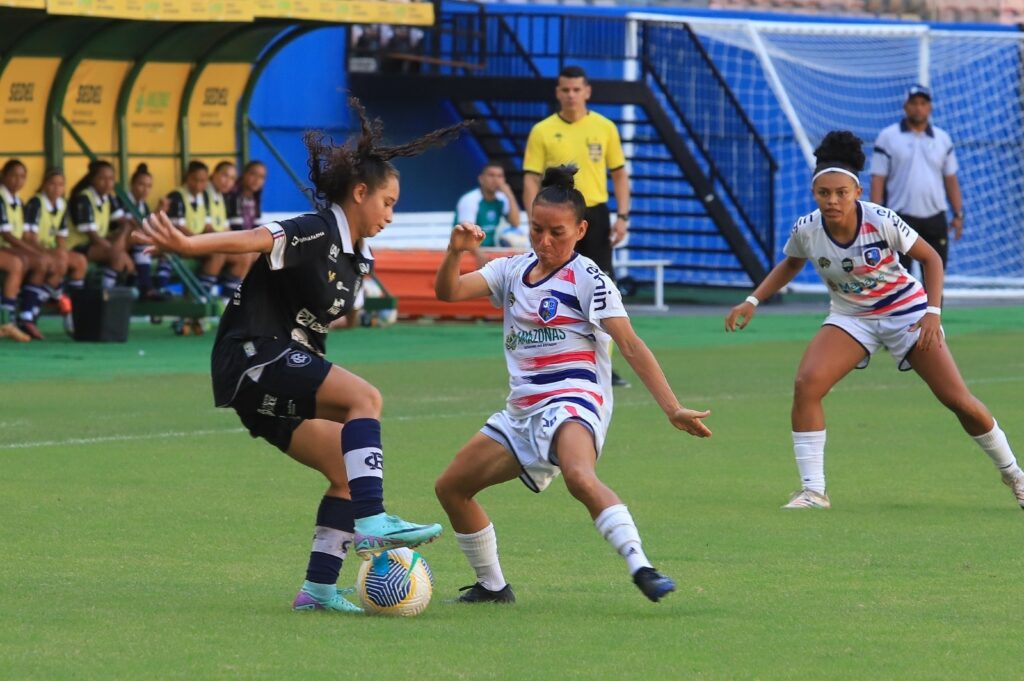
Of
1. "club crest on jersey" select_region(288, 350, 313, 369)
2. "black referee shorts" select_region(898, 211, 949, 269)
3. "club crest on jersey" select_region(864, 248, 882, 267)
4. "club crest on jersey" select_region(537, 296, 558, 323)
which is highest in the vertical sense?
"club crest on jersey" select_region(537, 296, 558, 323)

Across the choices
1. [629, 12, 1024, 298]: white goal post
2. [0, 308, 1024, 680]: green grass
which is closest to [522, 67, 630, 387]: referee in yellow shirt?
[0, 308, 1024, 680]: green grass

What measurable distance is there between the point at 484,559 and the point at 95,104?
50.7 feet

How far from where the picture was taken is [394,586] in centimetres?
684

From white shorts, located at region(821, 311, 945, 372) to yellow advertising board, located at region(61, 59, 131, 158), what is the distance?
1299 centimetres

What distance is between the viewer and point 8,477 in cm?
1045

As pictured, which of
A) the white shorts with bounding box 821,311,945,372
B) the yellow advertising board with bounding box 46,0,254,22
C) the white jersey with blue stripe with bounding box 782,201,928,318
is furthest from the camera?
the yellow advertising board with bounding box 46,0,254,22

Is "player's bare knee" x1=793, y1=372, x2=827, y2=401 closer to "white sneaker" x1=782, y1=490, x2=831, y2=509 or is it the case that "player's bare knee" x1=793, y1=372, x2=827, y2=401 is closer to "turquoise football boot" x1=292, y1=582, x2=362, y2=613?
"white sneaker" x1=782, y1=490, x2=831, y2=509

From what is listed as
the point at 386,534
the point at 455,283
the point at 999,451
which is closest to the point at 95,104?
the point at 999,451

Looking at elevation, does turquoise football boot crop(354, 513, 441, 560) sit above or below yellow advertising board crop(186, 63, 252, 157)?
above

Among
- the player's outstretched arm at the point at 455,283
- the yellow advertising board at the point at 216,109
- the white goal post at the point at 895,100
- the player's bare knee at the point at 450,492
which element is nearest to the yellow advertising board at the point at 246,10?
the yellow advertising board at the point at 216,109

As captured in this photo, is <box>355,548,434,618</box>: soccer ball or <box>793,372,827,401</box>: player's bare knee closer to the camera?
<box>355,548,434,618</box>: soccer ball

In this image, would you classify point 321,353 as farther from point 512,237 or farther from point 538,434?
point 512,237

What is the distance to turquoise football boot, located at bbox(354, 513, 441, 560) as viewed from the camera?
6508 millimetres

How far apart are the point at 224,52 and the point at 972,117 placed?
1432 centimetres
